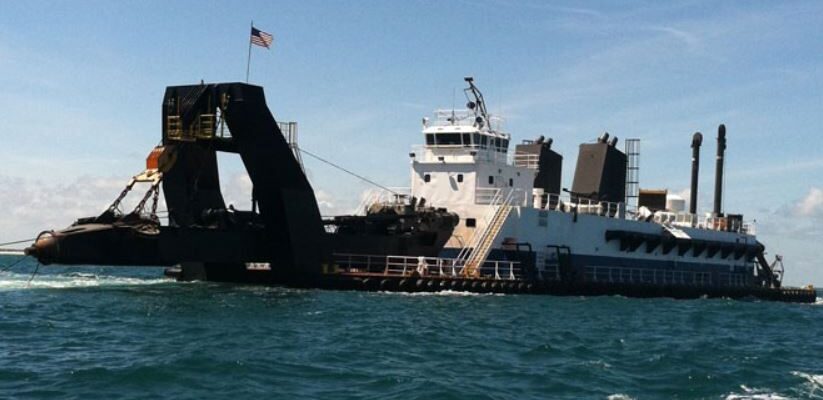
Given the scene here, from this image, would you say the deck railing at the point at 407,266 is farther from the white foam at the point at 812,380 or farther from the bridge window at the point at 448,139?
the white foam at the point at 812,380

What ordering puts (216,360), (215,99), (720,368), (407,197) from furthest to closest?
(407,197) < (215,99) < (720,368) < (216,360)

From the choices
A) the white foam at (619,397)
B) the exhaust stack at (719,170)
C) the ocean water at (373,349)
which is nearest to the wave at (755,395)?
the ocean water at (373,349)

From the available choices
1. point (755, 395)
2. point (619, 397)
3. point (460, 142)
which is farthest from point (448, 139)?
point (619, 397)

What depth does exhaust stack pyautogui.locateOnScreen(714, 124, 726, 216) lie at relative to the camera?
6378cm

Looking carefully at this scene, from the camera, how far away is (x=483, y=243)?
41625 millimetres

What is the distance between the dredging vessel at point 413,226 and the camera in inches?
1417

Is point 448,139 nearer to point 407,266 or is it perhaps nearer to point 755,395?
point 407,266

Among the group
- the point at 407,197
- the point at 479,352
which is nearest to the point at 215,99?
the point at 407,197

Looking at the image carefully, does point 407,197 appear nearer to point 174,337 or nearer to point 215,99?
point 215,99

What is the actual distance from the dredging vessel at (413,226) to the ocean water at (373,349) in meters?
2.38

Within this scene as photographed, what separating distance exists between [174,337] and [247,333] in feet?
6.09

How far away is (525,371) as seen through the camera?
65.8 feet

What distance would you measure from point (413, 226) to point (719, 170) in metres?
29.3

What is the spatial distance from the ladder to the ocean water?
480cm
